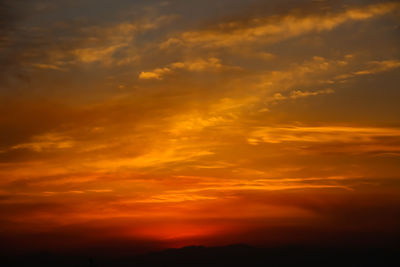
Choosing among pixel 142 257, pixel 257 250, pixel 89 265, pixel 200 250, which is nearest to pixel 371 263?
pixel 257 250

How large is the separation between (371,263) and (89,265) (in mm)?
72857

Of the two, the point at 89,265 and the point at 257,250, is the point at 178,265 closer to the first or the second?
the point at 257,250

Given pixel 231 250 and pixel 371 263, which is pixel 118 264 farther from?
pixel 371 263

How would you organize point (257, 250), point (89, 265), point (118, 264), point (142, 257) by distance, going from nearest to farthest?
point (89, 265)
point (118, 264)
point (142, 257)
point (257, 250)

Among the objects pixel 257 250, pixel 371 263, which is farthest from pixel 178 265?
pixel 371 263

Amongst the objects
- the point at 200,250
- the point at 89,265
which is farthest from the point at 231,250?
the point at 89,265

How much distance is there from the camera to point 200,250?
14475 cm

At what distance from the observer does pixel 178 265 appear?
129875 millimetres

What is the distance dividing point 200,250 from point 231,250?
38.4 ft

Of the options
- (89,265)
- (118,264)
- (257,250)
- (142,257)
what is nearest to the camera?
(89,265)

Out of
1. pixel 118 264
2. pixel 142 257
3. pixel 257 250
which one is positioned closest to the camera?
pixel 118 264

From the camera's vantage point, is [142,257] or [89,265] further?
[142,257]

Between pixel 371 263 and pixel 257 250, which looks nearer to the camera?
pixel 371 263

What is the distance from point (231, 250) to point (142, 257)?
24336mm
